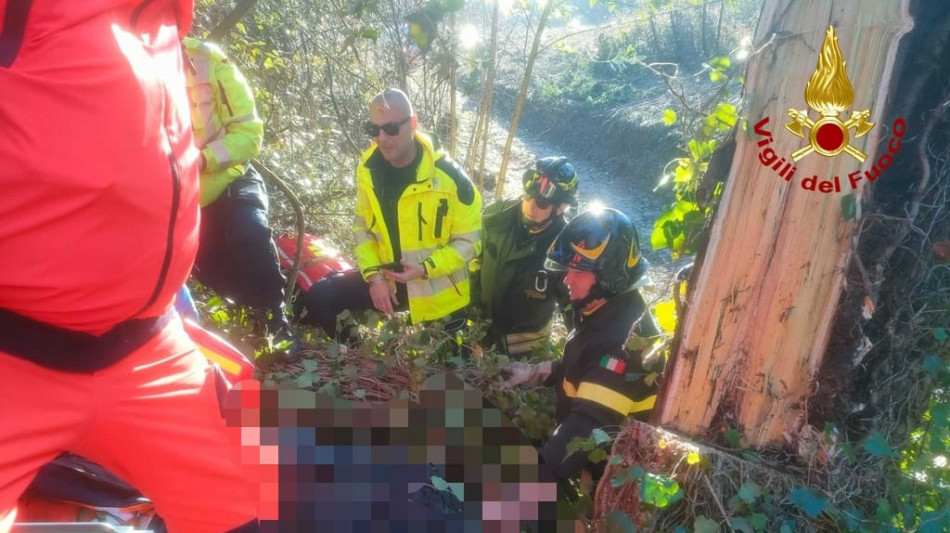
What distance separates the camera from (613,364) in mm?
2666

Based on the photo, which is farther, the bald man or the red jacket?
the bald man

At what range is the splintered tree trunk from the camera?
1.92m

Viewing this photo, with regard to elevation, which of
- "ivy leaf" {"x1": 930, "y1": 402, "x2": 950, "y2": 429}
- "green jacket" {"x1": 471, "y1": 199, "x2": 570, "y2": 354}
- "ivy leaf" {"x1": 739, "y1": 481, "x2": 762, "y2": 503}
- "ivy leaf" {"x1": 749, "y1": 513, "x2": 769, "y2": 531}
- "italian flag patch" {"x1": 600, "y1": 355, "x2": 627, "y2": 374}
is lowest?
"green jacket" {"x1": 471, "y1": 199, "x2": 570, "y2": 354}

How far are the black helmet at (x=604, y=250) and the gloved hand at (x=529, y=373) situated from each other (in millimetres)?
604

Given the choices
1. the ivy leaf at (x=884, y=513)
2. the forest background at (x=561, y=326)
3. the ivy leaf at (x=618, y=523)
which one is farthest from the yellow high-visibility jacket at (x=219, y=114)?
the ivy leaf at (x=884, y=513)

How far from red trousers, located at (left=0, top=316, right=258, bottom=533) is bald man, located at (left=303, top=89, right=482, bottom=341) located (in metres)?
2.33

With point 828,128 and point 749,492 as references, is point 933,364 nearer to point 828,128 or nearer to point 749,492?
point 749,492

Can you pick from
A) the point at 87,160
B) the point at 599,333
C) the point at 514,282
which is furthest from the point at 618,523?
the point at 514,282

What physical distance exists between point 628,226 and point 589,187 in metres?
10.2

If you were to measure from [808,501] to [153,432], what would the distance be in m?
1.89

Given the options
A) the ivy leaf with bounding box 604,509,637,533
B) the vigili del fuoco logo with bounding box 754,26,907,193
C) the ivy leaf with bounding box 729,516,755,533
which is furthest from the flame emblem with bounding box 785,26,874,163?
the ivy leaf with bounding box 604,509,637,533

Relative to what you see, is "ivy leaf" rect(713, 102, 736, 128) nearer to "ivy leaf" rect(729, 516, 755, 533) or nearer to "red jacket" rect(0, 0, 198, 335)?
"ivy leaf" rect(729, 516, 755, 533)

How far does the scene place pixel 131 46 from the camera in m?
1.55

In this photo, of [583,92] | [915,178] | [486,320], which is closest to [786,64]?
[915,178]
